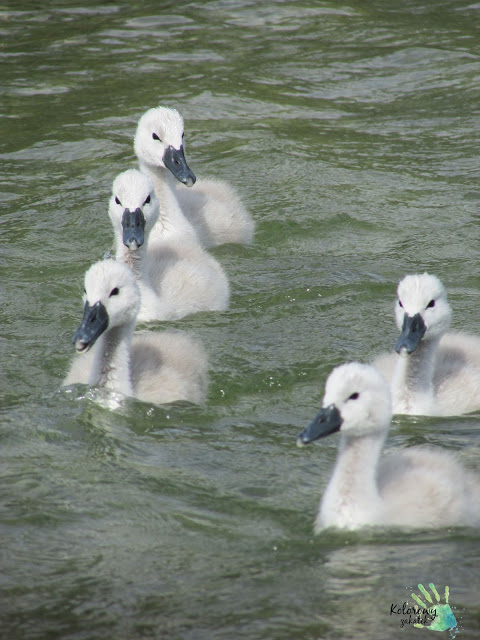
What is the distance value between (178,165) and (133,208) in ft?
4.03

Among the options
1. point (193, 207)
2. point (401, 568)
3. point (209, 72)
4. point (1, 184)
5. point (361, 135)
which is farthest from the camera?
point (209, 72)

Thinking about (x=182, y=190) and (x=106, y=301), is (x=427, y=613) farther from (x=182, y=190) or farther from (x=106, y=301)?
(x=182, y=190)

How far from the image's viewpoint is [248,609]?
4477mm

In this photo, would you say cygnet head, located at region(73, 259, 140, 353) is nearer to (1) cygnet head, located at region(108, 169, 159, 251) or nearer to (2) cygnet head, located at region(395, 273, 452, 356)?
(1) cygnet head, located at region(108, 169, 159, 251)

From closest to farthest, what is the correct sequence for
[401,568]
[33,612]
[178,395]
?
[33,612] < [401,568] < [178,395]

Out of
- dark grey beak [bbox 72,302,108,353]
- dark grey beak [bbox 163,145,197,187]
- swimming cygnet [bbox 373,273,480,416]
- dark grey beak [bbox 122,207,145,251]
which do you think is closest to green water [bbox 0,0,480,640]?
swimming cygnet [bbox 373,273,480,416]

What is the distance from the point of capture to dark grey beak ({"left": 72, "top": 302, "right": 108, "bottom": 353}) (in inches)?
240

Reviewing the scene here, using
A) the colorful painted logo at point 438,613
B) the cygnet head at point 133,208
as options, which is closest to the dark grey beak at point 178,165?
the cygnet head at point 133,208

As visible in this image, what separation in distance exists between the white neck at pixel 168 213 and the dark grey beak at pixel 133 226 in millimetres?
1233

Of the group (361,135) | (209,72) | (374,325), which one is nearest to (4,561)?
(374,325)

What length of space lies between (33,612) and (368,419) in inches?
71.3

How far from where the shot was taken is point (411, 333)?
6254 mm

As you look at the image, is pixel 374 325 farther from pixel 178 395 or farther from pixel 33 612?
pixel 33 612

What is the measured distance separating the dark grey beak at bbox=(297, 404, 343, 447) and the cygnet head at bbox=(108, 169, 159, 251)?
8.89 ft
